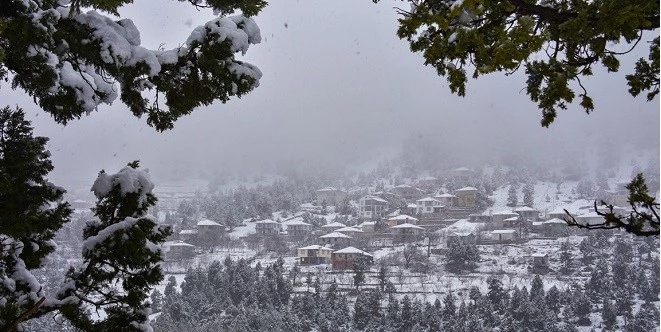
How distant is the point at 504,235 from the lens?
236 ft

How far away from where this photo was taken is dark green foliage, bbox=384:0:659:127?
2.65 metres

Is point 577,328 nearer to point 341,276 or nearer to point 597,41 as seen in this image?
point 341,276

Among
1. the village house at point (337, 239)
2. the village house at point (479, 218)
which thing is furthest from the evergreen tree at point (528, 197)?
the village house at point (337, 239)

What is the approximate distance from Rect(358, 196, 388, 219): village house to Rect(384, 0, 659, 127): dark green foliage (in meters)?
95.3

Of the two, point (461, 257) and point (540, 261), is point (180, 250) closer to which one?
point (461, 257)

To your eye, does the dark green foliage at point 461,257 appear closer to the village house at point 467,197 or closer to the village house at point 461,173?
the village house at point 467,197

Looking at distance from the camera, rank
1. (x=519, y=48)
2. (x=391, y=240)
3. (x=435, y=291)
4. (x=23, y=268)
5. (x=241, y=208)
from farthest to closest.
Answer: (x=241, y=208) < (x=391, y=240) < (x=435, y=291) < (x=23, y=268) < (x=519, y=48)

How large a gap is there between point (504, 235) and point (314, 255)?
23010 mm

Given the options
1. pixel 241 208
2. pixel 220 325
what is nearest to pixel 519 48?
pixel 220 325

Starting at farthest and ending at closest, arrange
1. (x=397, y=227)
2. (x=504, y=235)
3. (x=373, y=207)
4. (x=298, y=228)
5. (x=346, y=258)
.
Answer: (x=373, y=207) → (x=298, y=228) → (x=397, y=227) → (x=504, y=235) → (x=346, y=258)

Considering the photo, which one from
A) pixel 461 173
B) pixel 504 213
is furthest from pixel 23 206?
pixel 461 173

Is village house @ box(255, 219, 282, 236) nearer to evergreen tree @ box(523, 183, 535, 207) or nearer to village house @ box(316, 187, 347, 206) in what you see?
village house @ box(316, 187, 347, 206)

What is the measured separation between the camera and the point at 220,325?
150 feet

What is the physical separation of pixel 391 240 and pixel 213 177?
97.3 m
